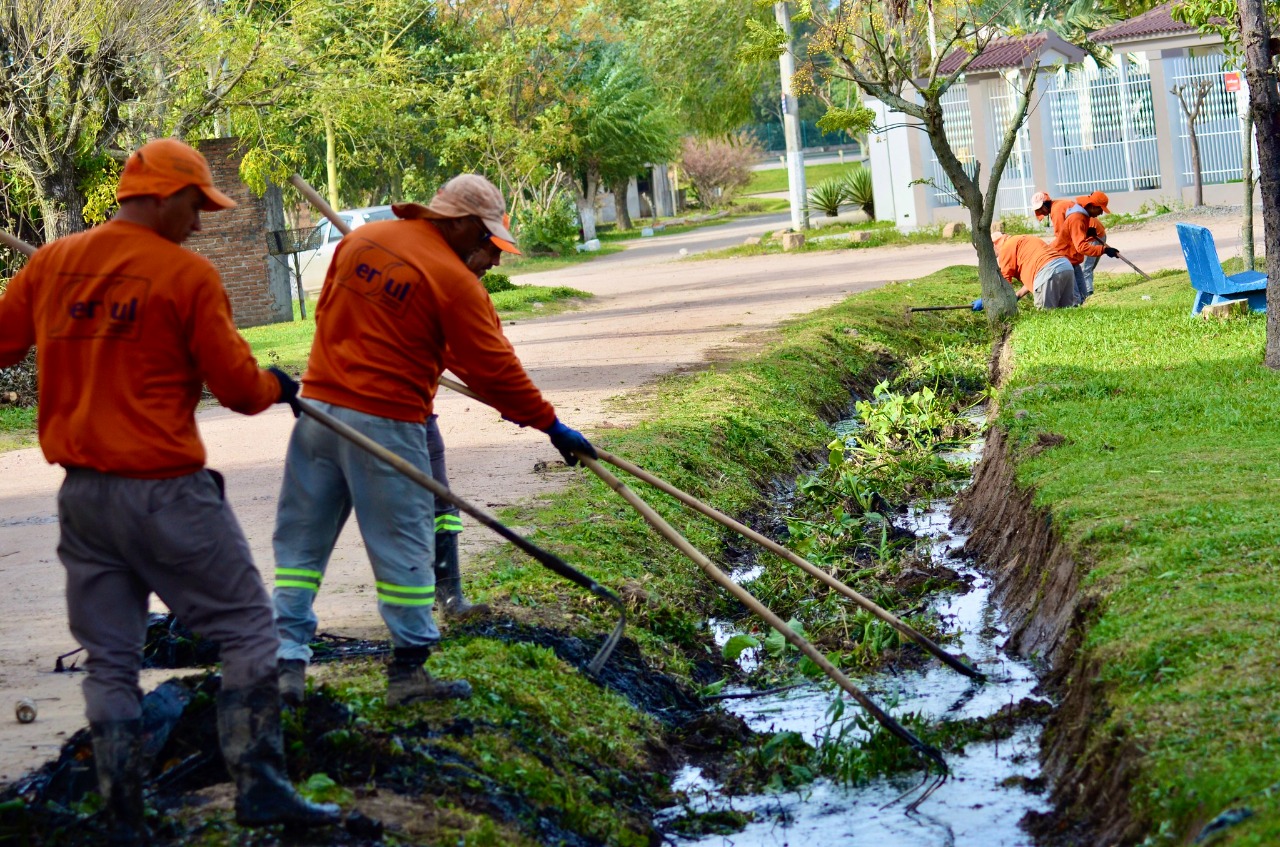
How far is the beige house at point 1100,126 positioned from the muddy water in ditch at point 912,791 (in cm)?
2287

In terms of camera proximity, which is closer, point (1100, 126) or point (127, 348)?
point (127, 348)

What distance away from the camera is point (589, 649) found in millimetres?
6312

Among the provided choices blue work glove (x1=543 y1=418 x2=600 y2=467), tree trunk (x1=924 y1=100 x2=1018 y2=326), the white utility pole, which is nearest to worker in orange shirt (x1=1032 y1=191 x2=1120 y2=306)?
tree trunk (x1=924 y1=100 x2=1018 y2=326)

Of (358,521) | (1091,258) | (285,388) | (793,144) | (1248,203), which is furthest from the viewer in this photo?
(793,144)

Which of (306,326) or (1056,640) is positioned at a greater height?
(306,326)

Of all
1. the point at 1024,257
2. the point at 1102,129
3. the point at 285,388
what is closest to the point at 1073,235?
the point at 1024,257

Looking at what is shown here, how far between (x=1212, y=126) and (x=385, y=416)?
2745 centimetres

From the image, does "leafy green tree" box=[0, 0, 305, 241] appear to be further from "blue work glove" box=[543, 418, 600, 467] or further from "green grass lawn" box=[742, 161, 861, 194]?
"green grass lawn" box=[742, 161, 861, 194]

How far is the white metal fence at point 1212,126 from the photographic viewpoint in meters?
28.4

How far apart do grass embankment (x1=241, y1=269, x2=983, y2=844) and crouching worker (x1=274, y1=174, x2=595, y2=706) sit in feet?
1.07

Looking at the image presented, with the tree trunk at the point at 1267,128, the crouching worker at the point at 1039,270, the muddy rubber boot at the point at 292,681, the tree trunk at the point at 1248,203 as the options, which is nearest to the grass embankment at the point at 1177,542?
the tree trunk at the point at 1267,128

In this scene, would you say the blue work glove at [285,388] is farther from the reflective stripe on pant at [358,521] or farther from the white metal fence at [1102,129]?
the white metal fence at [1102,129]

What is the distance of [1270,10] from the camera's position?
14938 millimetres

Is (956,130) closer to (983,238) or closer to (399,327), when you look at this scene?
(983,238)
